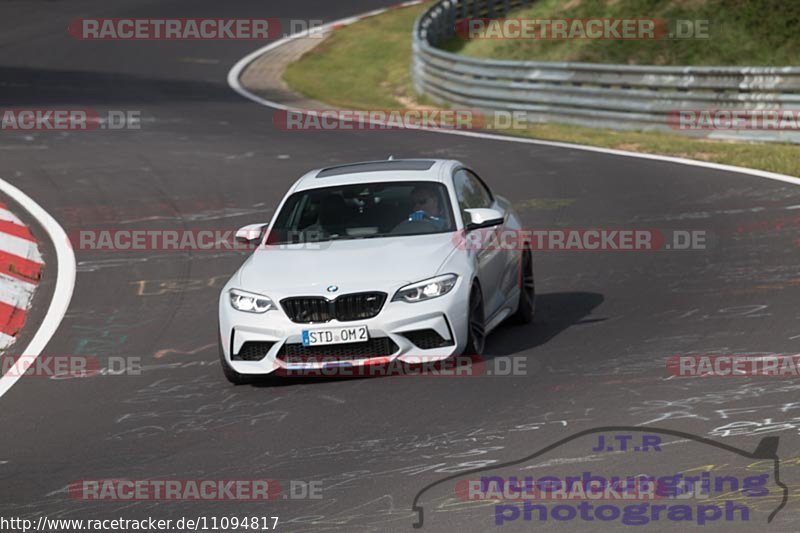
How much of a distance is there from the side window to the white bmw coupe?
3cm

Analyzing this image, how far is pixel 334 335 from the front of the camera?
10.5 metres

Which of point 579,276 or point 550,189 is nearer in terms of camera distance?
point 579,276

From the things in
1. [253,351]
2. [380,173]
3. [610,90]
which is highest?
[380,173]

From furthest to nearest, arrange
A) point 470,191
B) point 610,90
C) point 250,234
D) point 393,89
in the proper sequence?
point 393,89
point 610,90
point 470,191
point 250,234

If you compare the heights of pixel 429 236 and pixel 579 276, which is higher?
pixel 429 236

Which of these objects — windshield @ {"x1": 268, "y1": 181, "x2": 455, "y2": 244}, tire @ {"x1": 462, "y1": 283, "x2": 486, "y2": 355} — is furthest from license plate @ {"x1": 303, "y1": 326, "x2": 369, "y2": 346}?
windshield @ {"x1": 268, "y1": 181, "x2": 455, "y2": 244}

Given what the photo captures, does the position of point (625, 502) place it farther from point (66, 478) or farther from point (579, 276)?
point (579, 276)

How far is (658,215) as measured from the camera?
1750 cm

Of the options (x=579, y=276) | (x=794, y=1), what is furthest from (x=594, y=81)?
(x=579, y=276)

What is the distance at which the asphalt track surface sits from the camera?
8.34 meters

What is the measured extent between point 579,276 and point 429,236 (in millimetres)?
3230

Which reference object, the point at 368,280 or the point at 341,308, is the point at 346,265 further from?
the point at 341,308

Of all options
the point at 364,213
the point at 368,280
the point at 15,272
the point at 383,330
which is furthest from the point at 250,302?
the point at 15,272

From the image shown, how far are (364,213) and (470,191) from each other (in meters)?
1.13
